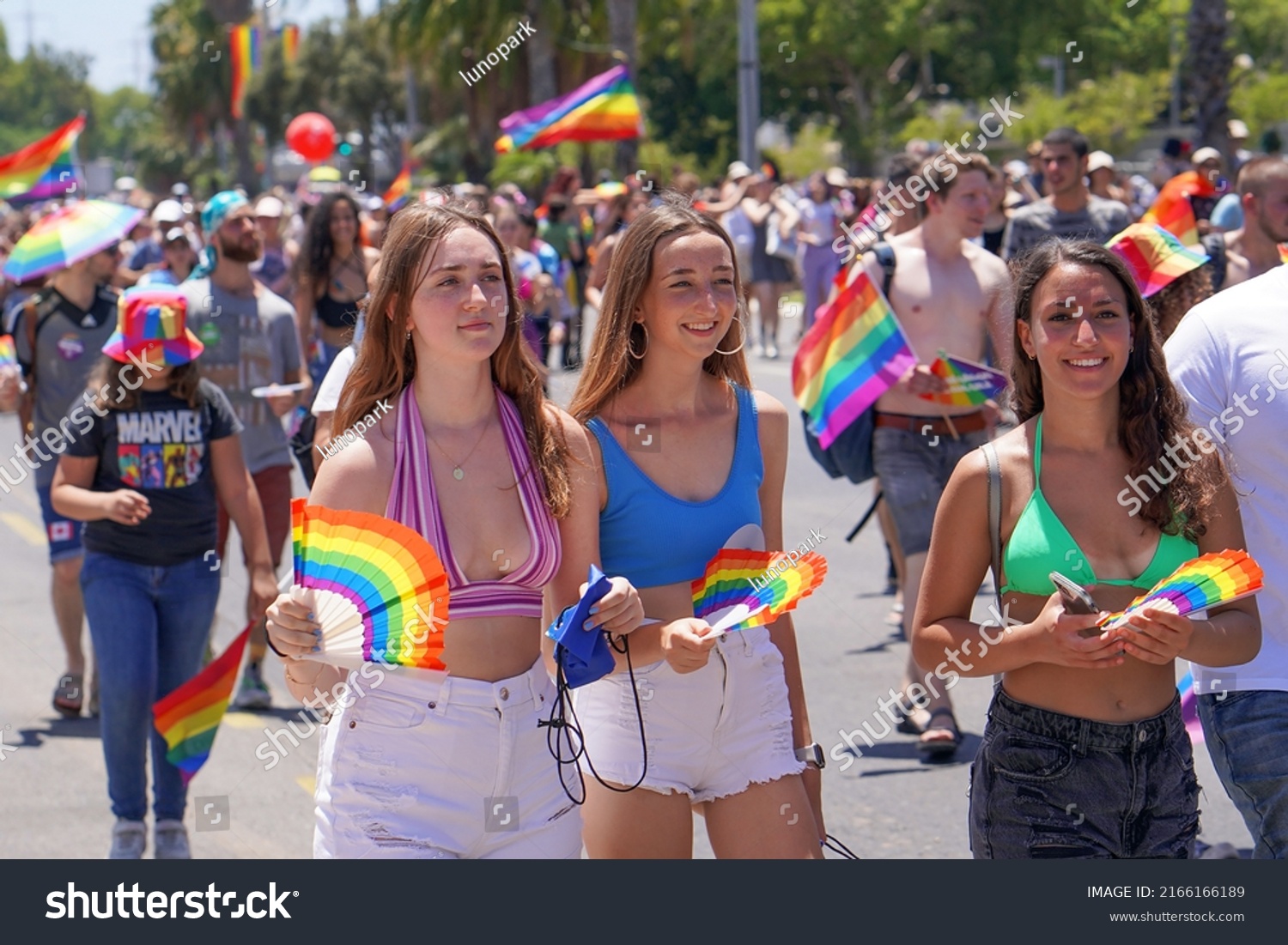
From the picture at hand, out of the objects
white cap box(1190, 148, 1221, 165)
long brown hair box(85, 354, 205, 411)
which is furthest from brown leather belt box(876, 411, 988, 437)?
white cap box(1190, 148, 1221, 165)

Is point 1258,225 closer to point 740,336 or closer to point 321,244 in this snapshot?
point 740,336

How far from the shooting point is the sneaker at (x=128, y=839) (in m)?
5.35

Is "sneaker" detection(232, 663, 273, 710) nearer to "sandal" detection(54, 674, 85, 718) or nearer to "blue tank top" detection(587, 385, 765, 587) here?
"sandal" detection(54, 674, 85, 718)

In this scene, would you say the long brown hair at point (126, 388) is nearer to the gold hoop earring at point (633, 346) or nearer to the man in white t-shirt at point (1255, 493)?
the gold hoop earring at point (633, 346)

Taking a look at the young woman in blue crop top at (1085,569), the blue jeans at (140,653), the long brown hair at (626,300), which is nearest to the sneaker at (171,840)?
the blue jeans at (140,653)

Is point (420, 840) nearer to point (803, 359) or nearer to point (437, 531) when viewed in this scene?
point (437, 531)

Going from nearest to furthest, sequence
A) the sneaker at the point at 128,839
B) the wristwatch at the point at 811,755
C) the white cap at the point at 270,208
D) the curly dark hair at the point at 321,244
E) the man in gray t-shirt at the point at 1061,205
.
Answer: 1. the wristwatch at the point at 811,755
2. the sneaker at the point at 128,839
3. the man in gray t-shirt at the point at 1061,205
4. the curly dark hair at the point at 321,244
5. the white cap at the point at 270,208

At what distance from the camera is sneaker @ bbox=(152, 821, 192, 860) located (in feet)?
17.9

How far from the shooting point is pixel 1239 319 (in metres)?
3.65

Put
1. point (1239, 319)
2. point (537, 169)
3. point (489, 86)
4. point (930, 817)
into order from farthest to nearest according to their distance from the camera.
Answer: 1. point (489, 86)
2. point (537, 169)
3. point (930, 817)
4. point (1239, 319)

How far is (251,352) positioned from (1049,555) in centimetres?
494

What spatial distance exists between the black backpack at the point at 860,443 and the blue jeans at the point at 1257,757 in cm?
320

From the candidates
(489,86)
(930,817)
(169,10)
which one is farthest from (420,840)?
(169,10)
